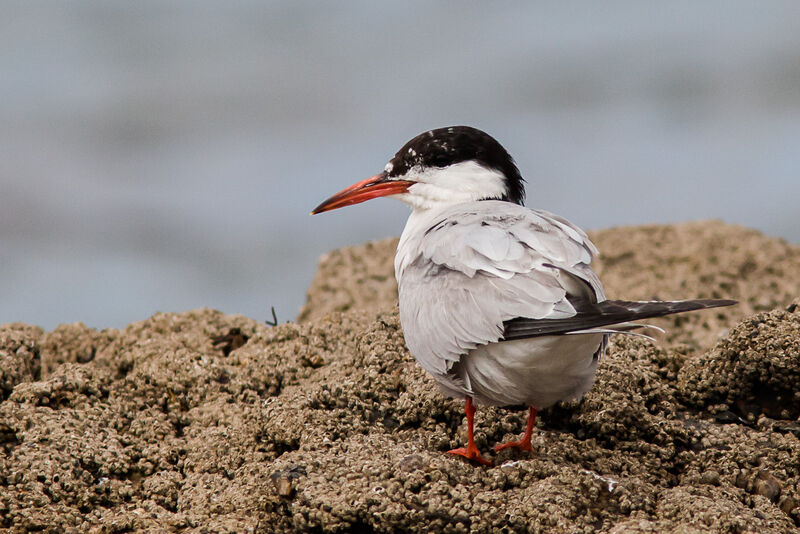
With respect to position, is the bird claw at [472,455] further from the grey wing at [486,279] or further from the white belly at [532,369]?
the grey wing at [486,279]

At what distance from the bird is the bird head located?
359 millimetres

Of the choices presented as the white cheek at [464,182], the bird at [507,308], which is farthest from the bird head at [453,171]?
the bird at [507,308]

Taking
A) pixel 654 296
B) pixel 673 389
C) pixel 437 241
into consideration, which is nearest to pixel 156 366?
pixel 437 241

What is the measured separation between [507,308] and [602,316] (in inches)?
14.1

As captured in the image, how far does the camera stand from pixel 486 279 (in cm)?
362

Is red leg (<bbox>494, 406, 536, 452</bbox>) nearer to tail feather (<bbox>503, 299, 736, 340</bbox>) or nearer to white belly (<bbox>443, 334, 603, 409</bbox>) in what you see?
white belly (<bbox>443, 334, 603, 409</bbox>)

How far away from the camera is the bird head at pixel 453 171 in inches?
178

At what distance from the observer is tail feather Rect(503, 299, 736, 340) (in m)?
3.23

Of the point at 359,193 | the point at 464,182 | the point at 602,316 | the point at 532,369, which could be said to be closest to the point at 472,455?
the point at 532,369

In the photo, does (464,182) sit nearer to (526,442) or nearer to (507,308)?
(507,308)

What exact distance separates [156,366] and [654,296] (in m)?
3.50

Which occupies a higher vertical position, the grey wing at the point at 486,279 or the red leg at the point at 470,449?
the grey wing at the point at 486,279

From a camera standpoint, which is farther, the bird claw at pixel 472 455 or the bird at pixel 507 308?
the bird claw at pixel 472 455

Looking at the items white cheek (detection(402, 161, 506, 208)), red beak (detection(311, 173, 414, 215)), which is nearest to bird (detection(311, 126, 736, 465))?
white cheek (detection(402, 161, 506, 208))
